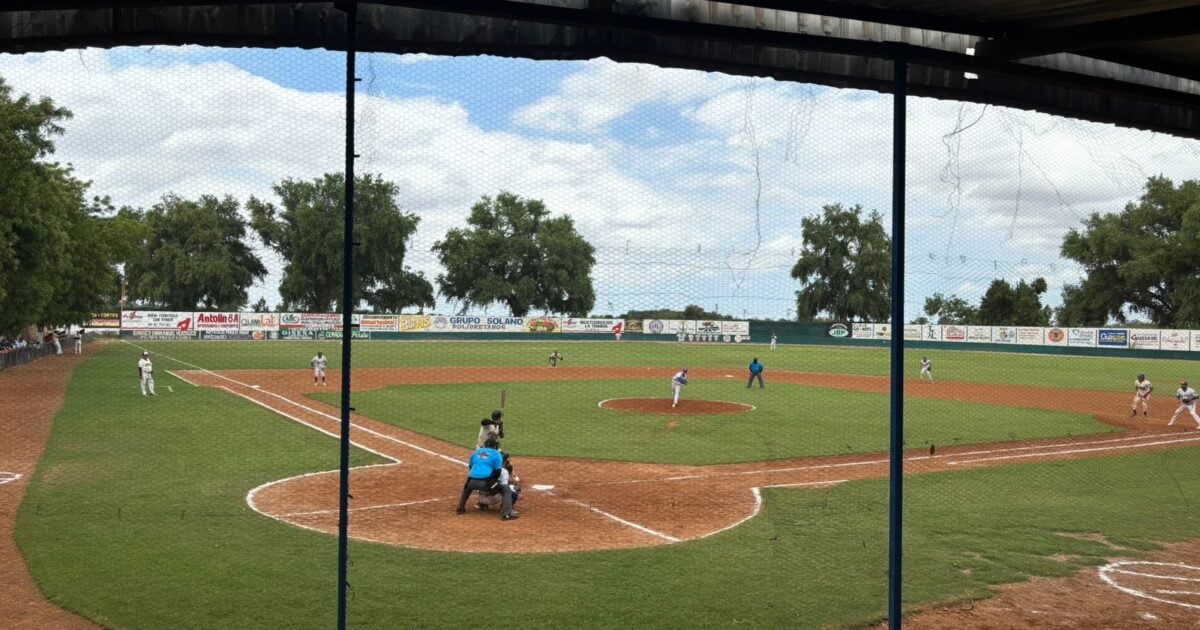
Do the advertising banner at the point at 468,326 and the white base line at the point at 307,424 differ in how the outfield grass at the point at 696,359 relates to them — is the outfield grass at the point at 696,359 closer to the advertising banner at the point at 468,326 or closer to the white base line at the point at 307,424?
the advertising banner at the point at 468,326

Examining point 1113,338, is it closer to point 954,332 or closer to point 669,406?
point 954,332

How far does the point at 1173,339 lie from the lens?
53.9 m

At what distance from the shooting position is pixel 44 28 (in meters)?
4.91

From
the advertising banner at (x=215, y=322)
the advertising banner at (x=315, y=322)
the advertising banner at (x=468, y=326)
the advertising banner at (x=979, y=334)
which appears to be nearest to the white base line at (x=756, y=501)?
the advertising banner at (x=315, y=322)

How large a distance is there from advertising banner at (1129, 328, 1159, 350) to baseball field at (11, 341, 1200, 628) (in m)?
34.2

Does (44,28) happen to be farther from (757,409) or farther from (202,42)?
(757,409)

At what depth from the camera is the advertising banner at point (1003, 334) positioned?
61.3 meters

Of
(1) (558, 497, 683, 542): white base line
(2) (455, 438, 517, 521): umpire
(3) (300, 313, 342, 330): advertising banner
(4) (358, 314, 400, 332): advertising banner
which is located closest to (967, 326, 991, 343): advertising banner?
(4) (358, 314, 400, 332): advertising banner

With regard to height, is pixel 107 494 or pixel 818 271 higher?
pixel 818 271

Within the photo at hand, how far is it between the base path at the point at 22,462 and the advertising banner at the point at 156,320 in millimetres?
20077

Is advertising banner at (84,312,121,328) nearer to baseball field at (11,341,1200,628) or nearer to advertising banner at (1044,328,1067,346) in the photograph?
baseball field at (11,341,1200,628)

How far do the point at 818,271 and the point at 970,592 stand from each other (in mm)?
3478

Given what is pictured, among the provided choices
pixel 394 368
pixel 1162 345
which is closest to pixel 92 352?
pixel 394 368

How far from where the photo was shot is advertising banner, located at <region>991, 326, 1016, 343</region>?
201ft
